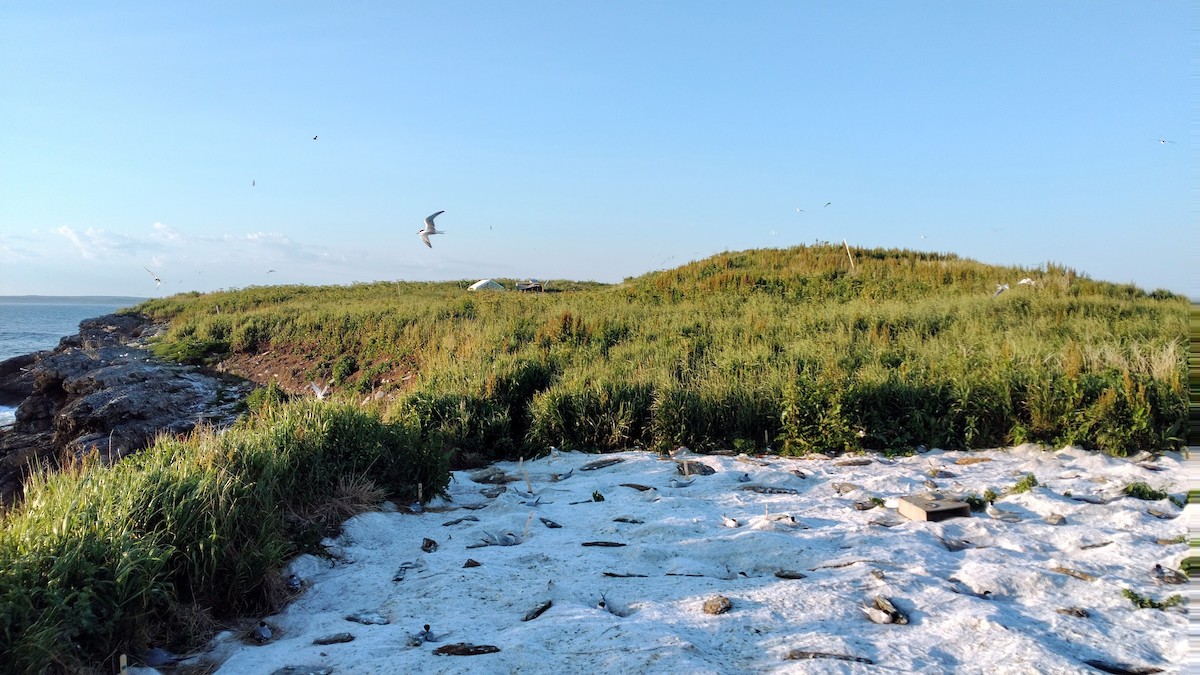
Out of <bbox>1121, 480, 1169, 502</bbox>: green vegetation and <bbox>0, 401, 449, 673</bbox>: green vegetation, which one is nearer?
<bbox>0, 401, 449, 673</bbox>: green vegetation

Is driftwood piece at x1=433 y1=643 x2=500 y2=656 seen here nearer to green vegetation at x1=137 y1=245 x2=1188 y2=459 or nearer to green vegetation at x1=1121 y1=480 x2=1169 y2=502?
green vegetation at x1=137 y1=245 x2=1188 y2=459

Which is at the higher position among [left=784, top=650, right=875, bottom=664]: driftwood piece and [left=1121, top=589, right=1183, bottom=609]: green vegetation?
[left=1121, top=589, right=1183, bottom=609]: green vegetation

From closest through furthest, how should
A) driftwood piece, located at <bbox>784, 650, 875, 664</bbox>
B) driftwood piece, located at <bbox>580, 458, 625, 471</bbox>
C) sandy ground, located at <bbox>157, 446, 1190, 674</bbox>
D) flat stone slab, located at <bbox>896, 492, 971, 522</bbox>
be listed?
driftwood piece, located at <bbox>784, 650, 875, 664</bbox>, sandy ground, located at <bbox>157, 446, 1190, 674</bbox>, flat stone slab, located at <bbox>896, 492, 971, 522</bbox>, driftwood piece, located at <bbox>580, 458, 625, 471</bbox>

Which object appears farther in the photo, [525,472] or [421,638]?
[525,472]

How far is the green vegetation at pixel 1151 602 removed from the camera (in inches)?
134

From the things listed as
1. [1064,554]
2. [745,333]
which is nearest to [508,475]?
[1064,554]

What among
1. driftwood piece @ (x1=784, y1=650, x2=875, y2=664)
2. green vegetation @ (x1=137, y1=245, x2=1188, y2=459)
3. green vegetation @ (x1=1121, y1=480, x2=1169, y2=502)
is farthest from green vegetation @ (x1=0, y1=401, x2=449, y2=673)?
green vegetation @ (x1=1121, y1=480, x2=1169, y2=502)

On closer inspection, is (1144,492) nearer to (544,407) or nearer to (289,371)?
(544,407)

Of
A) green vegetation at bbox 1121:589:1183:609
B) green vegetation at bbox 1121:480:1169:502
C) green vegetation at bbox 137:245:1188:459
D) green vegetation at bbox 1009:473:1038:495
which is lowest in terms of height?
green vegetation at bbox 1121:589:1183:609

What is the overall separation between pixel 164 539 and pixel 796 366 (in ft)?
22.8

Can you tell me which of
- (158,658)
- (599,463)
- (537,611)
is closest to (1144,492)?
(599,463)

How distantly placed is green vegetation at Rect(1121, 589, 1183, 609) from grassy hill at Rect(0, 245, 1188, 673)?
322 cm

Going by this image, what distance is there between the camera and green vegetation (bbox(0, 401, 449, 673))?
2947 millimetres

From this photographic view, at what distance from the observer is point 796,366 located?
28.4ft
